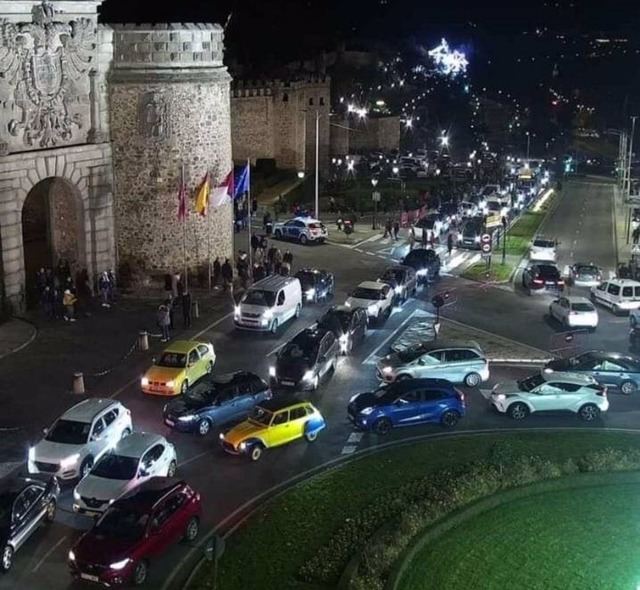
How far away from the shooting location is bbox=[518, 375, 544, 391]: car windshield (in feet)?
93.0

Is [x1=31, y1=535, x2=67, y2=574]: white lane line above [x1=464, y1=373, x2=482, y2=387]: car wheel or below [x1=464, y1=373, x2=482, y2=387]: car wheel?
above

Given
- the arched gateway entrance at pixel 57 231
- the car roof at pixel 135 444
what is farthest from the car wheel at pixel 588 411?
the arched gateway entrance at pixel 57 231

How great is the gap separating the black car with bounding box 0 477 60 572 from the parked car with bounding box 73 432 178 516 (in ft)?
2.08

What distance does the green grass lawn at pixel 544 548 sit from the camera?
1872 cm

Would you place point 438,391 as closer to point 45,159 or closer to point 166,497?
point 166,497

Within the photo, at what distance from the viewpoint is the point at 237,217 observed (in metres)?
57.0

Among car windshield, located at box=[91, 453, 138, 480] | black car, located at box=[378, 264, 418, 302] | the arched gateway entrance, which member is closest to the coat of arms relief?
the arched gateway entrance

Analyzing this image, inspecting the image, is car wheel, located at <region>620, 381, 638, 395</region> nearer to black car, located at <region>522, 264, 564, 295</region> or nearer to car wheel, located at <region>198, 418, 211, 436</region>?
car wheel, located at <region>198, 418, 211, 436</region>

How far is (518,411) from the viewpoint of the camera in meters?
28.0

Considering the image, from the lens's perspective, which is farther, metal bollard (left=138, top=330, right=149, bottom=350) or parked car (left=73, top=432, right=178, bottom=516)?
metal bollard (left=138, top=330, right=149, bottom=350)

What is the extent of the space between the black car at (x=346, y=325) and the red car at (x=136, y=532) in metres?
13.3

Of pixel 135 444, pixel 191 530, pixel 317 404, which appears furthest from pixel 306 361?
pixel 191 530

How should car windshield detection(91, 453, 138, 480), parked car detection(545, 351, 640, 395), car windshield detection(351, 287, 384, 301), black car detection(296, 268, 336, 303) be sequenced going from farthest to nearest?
black car detection(296, 268, 336, 303), car windshield detection(351, 287, 384, 301), parked car detection(545, 351, 640, 395), car windshield detection(91, 453, 138, 480)

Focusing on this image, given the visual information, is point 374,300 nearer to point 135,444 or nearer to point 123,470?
point 135,444
